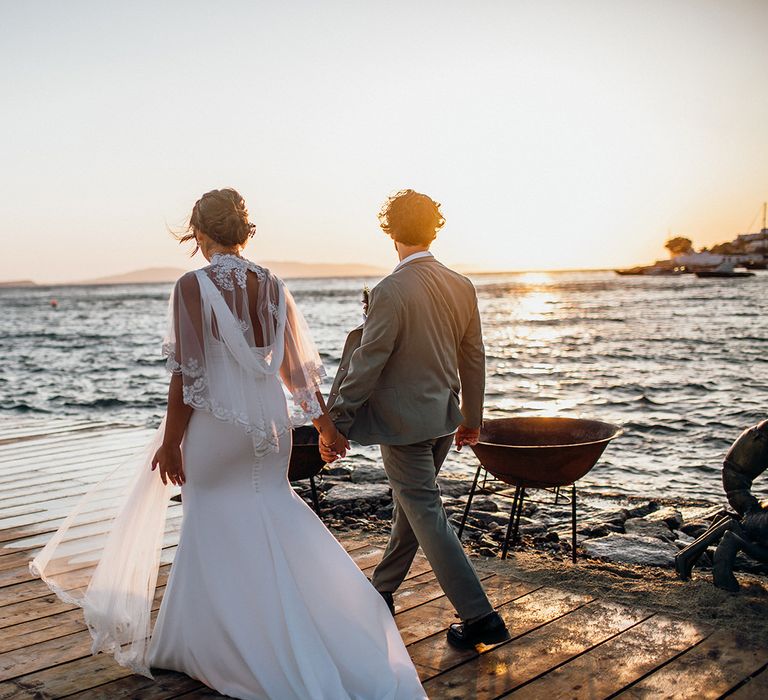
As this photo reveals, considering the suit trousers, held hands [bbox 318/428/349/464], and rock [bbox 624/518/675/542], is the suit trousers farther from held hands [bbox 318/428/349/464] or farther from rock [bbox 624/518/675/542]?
rock [bbox 624/518/675/542]

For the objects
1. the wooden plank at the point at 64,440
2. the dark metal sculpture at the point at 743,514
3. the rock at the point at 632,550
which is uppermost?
the dark metal sculpture at the point at 743,514

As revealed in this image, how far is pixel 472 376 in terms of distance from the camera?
4.13 metres

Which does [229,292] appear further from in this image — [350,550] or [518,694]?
[350,550]

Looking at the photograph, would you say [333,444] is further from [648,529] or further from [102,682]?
[648,529]

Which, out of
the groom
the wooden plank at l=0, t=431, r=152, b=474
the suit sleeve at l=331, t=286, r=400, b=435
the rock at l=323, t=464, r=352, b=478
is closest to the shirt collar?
the groom

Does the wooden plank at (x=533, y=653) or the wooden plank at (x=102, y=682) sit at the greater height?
the wooden plank at (x=102, y=682)

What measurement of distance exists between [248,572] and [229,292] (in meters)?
1.18

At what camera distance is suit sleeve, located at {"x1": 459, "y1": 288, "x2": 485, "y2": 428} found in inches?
162

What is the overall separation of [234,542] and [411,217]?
5.51 feet

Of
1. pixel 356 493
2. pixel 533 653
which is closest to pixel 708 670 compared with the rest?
pixel 533 653

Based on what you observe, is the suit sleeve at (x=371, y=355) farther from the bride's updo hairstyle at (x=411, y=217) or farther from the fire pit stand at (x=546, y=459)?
the fire pit stand at (x=546, y=459)

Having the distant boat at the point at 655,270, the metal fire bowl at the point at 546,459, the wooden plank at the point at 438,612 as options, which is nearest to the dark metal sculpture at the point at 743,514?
the metal fire bowl at the point at 546,459

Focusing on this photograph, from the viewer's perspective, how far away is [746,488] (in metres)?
4.65

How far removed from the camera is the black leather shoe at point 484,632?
373 cm
